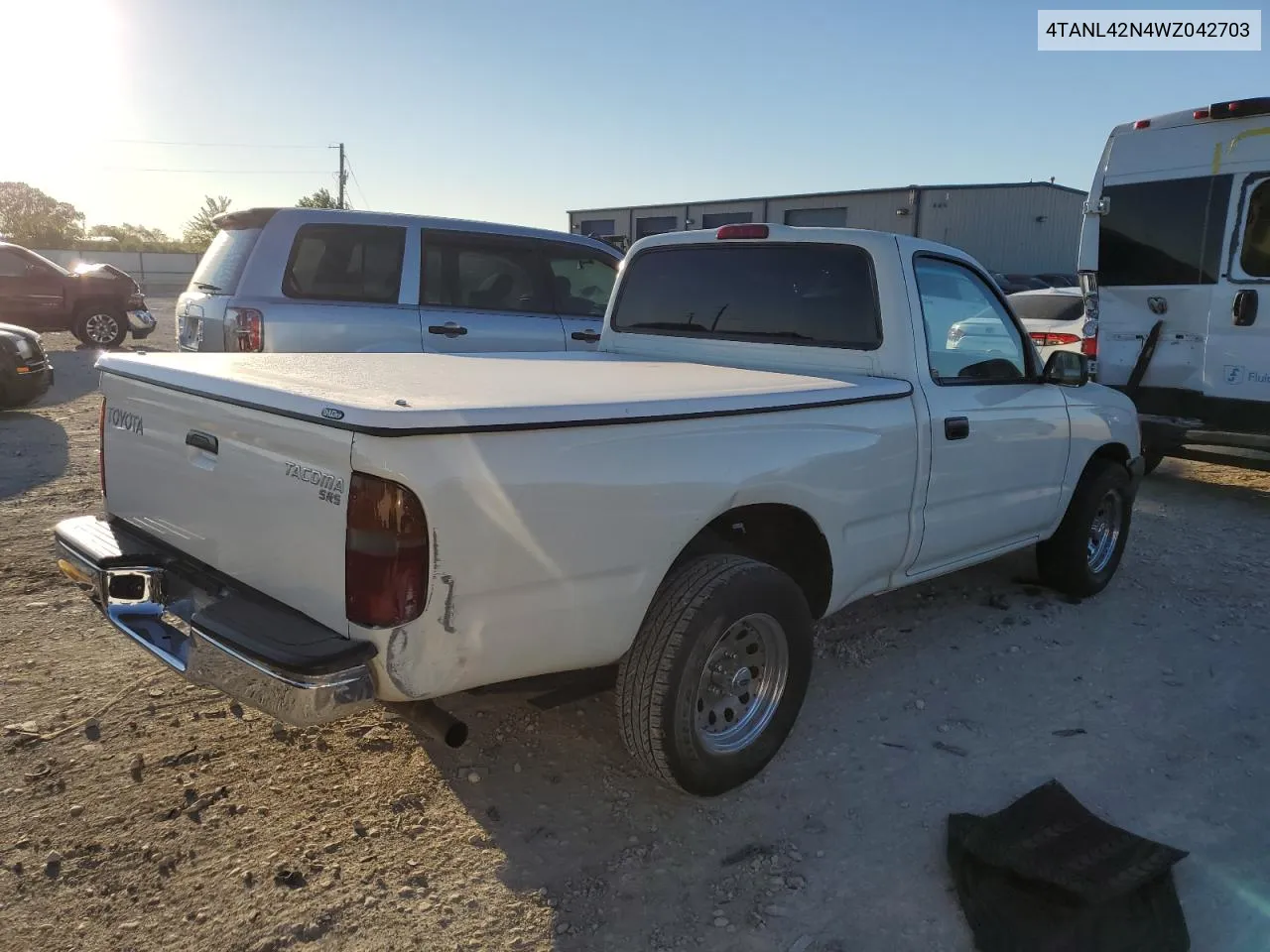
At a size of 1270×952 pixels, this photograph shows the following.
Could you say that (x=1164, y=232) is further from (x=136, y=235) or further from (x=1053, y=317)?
(x=136, y=235)

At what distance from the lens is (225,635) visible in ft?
7.49

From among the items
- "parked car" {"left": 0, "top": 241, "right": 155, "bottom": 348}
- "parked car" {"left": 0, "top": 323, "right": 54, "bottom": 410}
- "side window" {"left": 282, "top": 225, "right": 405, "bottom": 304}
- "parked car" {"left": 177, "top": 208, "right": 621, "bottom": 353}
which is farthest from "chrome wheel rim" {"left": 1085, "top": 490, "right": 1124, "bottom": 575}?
"parked car" {"left": 0, "top": 241, "right": 155, "bottom": 348}

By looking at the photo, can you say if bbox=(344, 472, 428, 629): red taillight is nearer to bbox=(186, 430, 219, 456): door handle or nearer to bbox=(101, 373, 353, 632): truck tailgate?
bbox=(101, 373, 353, 632): truck tailgate

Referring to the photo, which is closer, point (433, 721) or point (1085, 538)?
point (433, 721)

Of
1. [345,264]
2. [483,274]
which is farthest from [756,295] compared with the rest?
[345,264]

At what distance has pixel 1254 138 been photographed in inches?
255

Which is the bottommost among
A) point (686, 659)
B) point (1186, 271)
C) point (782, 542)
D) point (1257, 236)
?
point (686, 659)

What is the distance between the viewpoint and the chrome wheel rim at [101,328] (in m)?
15.1

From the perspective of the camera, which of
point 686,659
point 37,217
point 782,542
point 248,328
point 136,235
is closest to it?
point 686,659

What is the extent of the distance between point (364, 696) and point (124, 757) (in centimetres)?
143

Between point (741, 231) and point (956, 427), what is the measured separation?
4.41 ft

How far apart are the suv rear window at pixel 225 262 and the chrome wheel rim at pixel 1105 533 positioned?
5664mm

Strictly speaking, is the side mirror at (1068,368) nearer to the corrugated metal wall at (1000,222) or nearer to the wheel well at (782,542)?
the wheel well at (782,542)

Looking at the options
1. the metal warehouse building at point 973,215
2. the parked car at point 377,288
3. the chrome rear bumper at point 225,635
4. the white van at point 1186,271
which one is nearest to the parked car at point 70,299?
the parked car at point 377,288
